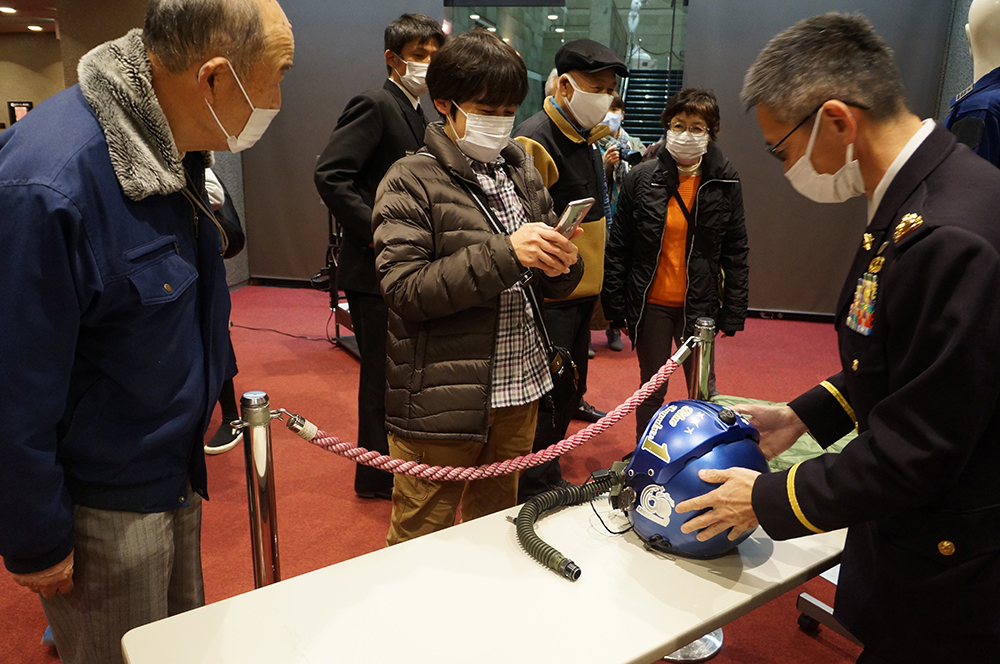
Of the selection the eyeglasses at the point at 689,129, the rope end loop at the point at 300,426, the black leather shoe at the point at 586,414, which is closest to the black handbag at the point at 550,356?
the rope end loop at the point at 300,426

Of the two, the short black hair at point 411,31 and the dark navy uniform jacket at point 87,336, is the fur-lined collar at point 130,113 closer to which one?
the dark navy uniform jacket at point 87,336

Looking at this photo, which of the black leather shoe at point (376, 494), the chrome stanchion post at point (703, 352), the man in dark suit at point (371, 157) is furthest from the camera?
the black leather shoe at point (376, 494)

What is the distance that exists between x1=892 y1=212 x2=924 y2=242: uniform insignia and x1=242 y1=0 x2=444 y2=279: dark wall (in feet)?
22.4

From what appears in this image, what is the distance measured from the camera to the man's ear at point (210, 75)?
131 centimetres

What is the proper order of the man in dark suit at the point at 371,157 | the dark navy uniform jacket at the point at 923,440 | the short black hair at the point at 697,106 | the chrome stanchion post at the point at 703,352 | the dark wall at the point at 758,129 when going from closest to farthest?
the dark navy uniform jacket at the point at 923,440 < the chrome stanchion post at the point at 703,352 < the man in dark suit at the point at 371,157 < the short black hair at the point at 697,106 < the dark wall at the point at 758,129

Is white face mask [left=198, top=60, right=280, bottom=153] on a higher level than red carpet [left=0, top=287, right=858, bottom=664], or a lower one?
higher

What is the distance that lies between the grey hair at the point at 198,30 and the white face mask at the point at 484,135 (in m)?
0.77

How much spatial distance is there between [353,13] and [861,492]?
24.5 ft

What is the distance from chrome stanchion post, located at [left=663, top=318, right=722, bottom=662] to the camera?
2273 mm

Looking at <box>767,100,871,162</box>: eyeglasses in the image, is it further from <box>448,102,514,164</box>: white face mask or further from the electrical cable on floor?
the electrical cable on floor

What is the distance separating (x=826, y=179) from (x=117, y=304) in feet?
4.47

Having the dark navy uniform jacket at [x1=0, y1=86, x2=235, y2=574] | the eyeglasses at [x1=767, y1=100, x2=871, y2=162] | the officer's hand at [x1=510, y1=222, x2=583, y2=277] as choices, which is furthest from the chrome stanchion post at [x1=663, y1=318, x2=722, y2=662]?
the dark navy uniform jacket at [x1=0, y1=86, x2=235, y2=574]

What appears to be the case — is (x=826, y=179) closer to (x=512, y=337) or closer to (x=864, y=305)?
(x=864, y=305)

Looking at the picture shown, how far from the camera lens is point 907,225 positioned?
116cm
